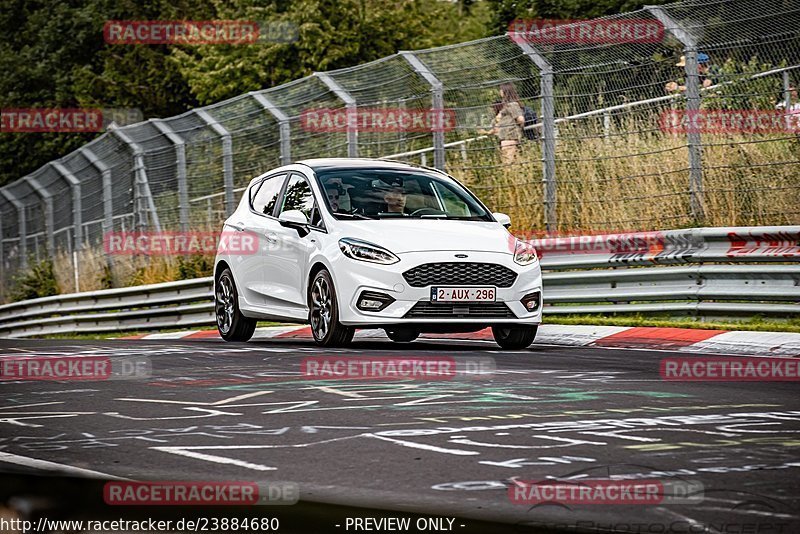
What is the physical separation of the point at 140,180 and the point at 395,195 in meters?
13.1

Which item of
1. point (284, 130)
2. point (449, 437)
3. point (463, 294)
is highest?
point (284, 130)

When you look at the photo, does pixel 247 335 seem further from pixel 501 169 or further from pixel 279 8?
pixel 279 8

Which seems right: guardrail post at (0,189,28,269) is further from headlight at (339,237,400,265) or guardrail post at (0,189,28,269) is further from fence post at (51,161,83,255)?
headlight at (339,237,400,265)

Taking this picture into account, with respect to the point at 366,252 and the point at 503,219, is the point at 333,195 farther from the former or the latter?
the point at 503,219

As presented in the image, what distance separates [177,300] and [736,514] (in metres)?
17.7

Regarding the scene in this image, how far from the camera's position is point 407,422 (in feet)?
25.0

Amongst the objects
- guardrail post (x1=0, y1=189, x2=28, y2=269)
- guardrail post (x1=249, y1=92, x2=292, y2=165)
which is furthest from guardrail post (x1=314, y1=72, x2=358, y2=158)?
guardrail post (x1=0, y1=189, x2=28, y2=269)

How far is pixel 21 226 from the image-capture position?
33688 millimetres

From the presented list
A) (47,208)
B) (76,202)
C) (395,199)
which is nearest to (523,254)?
(395,199)

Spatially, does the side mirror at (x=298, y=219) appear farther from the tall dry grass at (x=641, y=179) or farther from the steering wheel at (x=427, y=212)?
the tall dry grass at (x=641, y=179)

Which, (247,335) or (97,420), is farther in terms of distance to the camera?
(247,335)

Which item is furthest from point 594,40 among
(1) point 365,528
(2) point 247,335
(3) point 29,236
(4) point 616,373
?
(3) point 29,236

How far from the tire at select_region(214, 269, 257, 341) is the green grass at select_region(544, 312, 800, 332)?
3.32m

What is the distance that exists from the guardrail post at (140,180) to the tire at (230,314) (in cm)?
1038
